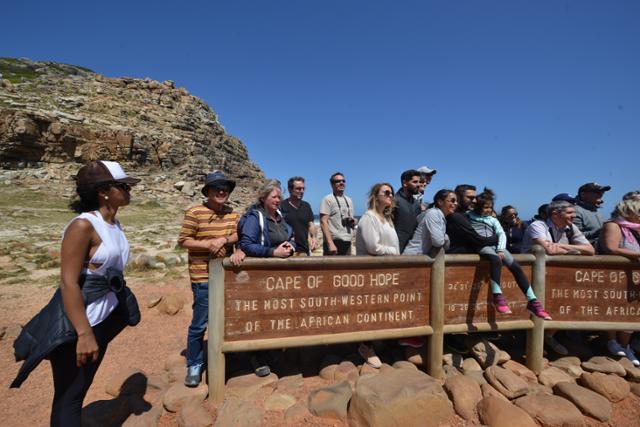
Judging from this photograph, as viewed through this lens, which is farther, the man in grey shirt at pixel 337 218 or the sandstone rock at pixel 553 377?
the man in grey shirt at pixel 337 218

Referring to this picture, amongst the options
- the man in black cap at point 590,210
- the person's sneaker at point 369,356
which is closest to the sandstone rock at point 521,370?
the person's sneaker at point 369,356

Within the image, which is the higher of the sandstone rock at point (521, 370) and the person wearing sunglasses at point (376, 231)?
the person wearing sunglasses at point (376, 231)

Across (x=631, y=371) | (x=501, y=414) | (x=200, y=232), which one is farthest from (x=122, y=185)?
(x=631, y=371)

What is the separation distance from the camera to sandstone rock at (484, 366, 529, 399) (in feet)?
11.5

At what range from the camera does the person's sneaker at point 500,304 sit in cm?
388

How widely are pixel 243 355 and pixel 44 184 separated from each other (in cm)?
3145

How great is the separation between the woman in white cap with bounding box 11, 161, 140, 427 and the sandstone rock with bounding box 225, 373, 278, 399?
57.6 inches

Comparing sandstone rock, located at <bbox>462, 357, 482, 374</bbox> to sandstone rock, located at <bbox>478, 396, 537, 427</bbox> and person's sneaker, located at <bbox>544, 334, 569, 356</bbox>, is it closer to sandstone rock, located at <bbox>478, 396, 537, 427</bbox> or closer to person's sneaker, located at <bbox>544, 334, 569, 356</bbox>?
sandstone rock, located at <bbox>478, 396, 537, 427</bbox>

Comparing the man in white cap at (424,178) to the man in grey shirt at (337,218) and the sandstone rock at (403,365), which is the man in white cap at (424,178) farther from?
the sandstone rock at (403,365)

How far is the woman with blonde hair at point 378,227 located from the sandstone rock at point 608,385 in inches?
106

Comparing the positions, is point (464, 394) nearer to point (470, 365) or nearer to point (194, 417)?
point (470, 365)

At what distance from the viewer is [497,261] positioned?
3.91 m

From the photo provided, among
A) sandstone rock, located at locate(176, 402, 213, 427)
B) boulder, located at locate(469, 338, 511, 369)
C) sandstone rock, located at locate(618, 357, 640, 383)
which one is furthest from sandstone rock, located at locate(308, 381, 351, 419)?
sandstone rock, located at locate(618, 357, 640, 383)

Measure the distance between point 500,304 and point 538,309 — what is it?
512 mm
